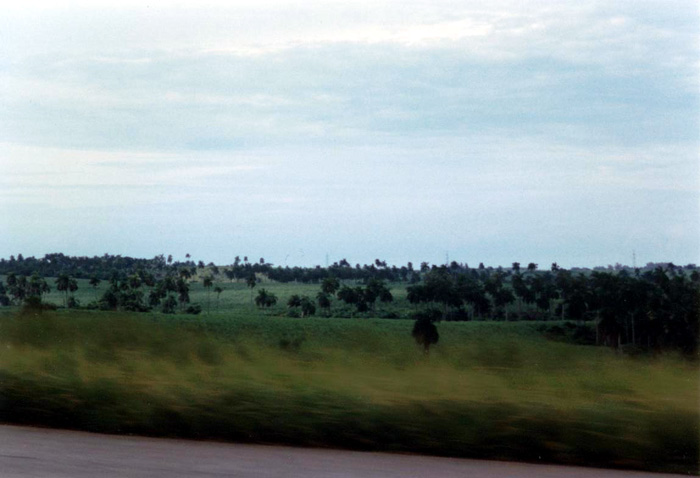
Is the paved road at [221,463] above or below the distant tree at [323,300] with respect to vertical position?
below

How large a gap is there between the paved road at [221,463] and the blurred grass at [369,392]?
148 mm

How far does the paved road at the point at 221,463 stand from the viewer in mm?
5672

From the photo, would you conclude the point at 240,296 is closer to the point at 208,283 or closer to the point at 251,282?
the point at 251,282

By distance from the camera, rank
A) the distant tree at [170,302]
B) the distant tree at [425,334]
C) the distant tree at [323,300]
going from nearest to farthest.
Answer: the distant tree at [425,334] < the distant tree at [170,302] < the distant tree at [323,300]

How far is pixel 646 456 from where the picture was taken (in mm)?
5742

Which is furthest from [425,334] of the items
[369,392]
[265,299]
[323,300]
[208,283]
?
[265,299]

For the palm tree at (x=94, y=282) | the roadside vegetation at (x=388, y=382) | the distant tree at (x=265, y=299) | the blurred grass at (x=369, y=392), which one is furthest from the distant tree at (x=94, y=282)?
the blurred grass at (x=369, y=392)

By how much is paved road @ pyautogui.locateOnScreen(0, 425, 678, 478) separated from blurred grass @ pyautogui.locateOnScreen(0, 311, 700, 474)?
0.49ft

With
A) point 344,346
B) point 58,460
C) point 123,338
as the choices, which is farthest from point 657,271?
point 58,460

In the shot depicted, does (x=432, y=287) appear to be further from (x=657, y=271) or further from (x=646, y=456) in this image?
(x=646, y=456)

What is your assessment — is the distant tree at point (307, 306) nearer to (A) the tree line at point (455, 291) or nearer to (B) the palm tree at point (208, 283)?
(A) the tree line at point (455, 291)

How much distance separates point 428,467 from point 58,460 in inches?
113

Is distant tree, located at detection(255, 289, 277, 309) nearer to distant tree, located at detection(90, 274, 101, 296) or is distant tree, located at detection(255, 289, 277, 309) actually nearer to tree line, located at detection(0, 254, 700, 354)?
tree line, located at detection(0, 254, 700, 354)

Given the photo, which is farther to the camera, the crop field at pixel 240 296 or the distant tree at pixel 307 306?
the distant tree at pixel 307 306
